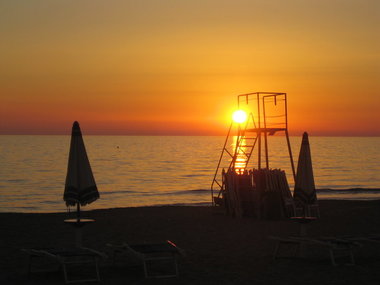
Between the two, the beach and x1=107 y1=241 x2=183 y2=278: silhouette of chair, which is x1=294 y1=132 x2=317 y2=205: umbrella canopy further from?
x1=107 y1=241 x2=183 y2=278: silhouette of chair

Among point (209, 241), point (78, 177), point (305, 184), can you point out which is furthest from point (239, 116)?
point (78, 177)

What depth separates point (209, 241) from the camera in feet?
45.9

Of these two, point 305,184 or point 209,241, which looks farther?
point 209,241

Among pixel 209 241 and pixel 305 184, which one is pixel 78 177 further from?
pixel 209 241

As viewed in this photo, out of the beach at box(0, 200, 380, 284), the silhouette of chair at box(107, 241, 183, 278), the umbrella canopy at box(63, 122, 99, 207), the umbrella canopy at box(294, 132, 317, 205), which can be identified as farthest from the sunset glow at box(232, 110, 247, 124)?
the umbrella canopy at box(63, 122, 99, 207)

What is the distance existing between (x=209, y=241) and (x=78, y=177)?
16.4 feet

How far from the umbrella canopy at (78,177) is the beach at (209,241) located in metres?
1.31

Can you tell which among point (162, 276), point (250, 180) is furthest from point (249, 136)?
point (162, 276)

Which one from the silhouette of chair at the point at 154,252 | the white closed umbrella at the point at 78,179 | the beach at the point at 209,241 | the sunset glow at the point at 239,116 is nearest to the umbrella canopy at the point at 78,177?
the white closed umbrella at the point at 78,179

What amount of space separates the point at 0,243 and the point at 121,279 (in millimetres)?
5297

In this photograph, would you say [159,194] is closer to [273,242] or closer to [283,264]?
[273,242]

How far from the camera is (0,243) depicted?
13594 millimetres

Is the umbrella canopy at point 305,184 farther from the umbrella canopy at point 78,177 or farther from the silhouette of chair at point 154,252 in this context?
the umbrella canopy at point 78,177

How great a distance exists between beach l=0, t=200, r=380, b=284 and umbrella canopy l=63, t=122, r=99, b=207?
1.31 meters
